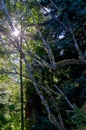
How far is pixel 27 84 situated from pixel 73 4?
2677 millimetres

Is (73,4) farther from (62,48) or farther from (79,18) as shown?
(62,48)

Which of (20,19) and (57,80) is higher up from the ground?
(20,19)

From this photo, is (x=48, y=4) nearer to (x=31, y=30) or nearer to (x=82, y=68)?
(x=31, y=30)

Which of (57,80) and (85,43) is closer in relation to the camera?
(85,43)

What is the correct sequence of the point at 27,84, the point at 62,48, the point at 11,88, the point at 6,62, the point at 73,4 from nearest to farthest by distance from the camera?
the point at 73,4, the point at 62,48, the point at 27,84, the point at 6,62, the point at 11,88

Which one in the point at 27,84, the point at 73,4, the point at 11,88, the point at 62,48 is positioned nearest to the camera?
the point at 73,4

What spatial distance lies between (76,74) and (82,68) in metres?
0.21

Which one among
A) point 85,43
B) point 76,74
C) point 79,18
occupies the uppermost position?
point 79,18

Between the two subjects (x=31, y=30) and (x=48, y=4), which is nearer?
(x=48, y=4)

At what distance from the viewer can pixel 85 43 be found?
7.32 m

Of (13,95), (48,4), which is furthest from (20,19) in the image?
(13,95)

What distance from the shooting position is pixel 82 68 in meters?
7.42

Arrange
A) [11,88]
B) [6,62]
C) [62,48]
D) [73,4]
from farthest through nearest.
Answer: [11,88], [6,62], [62,48], [73,4]

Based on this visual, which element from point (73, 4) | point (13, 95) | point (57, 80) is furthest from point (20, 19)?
point (13, 95)
